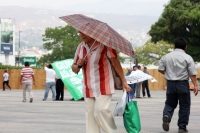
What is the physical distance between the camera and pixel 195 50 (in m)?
58.6

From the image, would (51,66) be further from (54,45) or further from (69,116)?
(54,45)

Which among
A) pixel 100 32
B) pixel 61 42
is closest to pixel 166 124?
pixel 100 32

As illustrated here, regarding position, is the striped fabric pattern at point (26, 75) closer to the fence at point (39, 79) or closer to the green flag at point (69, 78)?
the green flag at point (69, 78)

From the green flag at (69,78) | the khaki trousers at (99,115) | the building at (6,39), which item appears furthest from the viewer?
the building at (6,39)

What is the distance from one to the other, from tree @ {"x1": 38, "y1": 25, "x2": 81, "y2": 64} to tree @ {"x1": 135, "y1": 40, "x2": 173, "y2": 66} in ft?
37.9

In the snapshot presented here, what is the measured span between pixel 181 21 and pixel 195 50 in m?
2.84

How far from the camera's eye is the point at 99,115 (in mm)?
9578

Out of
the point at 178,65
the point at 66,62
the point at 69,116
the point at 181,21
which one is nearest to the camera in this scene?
the point at 178,65

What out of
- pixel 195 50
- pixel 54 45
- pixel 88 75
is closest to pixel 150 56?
pixel 54 45

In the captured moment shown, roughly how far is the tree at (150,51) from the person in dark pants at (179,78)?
99.7m

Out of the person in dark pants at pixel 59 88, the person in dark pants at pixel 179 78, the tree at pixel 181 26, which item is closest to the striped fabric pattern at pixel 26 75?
the person in dark pants at pixel 59 88

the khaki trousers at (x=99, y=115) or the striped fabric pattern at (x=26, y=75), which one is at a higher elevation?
the striped fabric pattern at (x=26, y=75)

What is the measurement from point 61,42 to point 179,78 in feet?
369

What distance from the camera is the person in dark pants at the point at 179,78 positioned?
1251cm
